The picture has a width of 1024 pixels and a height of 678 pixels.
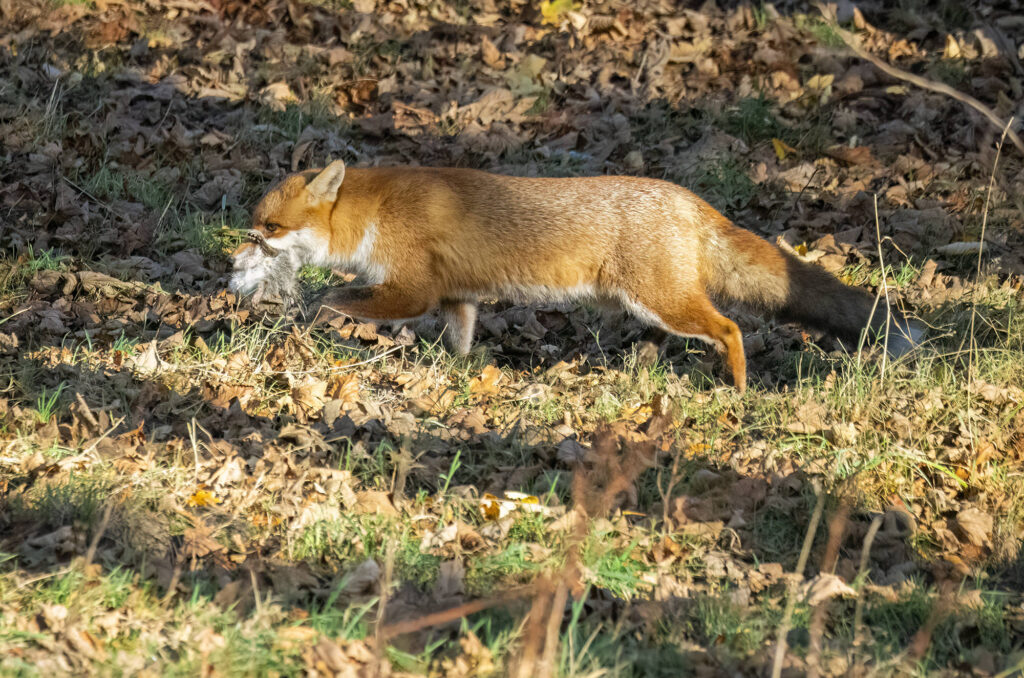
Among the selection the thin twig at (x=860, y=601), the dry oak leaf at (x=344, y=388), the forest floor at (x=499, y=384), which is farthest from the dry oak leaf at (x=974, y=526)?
the dry oak leaf at (x=344, y=388)

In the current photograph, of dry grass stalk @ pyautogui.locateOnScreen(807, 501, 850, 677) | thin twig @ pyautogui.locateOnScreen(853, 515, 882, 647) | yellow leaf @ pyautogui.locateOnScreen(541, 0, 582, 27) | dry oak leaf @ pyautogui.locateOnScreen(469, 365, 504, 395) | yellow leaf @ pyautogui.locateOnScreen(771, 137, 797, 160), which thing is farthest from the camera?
yellow leaf @ pyautogui.locateOnScreen(541, 0, 582, 27)

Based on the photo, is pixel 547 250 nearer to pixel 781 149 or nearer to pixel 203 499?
pixel 203 499

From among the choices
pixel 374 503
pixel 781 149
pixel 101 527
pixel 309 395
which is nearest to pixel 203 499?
pixel 374 503

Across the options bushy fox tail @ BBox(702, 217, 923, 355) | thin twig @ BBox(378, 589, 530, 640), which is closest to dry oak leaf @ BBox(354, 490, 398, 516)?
thin twig @ BBox(378, 589, 530, 640)

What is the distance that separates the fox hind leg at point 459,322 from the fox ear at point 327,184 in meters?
1.03

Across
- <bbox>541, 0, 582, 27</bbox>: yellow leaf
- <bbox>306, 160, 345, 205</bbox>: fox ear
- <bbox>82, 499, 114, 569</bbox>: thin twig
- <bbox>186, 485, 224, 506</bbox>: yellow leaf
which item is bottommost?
<bbox>186, 485, 224, 506</bbox>: yellow leaf

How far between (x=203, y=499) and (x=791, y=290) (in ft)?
12.4

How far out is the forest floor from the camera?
3641 millimetres

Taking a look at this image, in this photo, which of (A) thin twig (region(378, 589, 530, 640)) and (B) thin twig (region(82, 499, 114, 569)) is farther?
(B) thin twig (region(82, 499, 114, 569))

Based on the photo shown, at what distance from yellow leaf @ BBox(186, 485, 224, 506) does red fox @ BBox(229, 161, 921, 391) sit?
6.19 feet

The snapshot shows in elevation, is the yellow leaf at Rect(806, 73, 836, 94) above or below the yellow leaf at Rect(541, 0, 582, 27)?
below

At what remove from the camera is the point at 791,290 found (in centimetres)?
614

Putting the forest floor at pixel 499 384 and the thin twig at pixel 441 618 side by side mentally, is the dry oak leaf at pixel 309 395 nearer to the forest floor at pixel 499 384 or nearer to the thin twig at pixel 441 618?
the forest floor at pixel 499 384

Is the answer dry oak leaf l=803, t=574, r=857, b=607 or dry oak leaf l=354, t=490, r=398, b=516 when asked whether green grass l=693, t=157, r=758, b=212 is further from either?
dry oak leaf l=354, t=490, r=398, b=516
